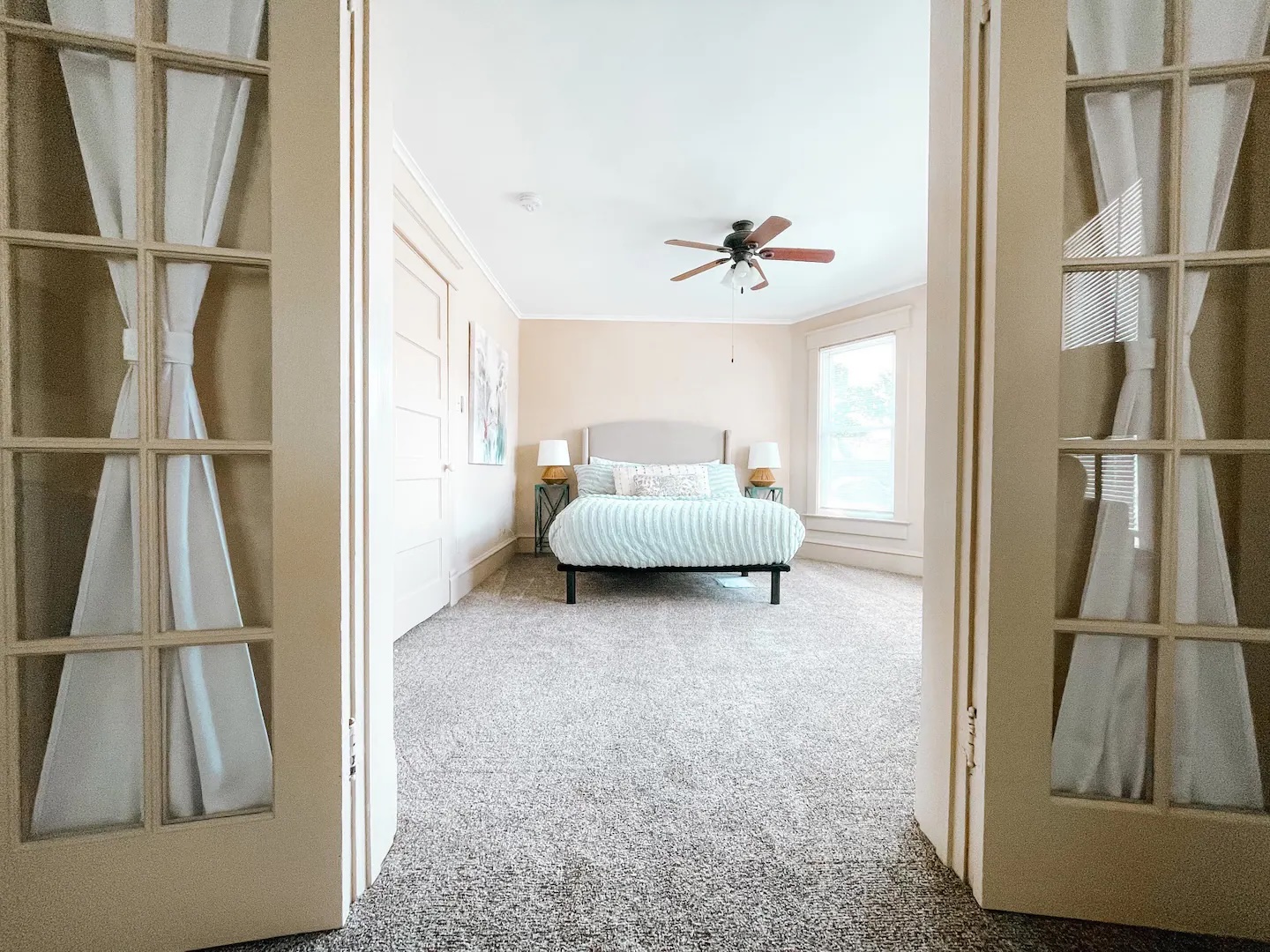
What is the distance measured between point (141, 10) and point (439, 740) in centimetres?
177

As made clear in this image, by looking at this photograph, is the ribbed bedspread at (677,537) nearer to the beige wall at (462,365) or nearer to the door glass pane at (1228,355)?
the beige wall at (462,365)

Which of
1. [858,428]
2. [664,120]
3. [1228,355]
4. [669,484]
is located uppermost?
[664,120]

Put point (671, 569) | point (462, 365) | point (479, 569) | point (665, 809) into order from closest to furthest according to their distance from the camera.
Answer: point (665, 809)
point (671, 569)
point (462, 365)
point (479, 569)

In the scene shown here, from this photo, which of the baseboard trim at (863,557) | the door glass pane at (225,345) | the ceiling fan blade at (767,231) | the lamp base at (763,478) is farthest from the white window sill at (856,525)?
the door glass pane at (225,345)

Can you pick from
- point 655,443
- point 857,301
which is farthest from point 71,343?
point 857,301

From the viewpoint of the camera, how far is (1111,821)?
86 centimetres

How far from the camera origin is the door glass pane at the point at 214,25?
0.83 metres

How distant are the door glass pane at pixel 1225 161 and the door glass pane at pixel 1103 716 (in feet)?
2.45

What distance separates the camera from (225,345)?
88 cm

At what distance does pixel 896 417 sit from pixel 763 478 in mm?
1414

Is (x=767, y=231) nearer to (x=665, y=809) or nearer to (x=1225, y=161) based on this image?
(x=1225, y=161)

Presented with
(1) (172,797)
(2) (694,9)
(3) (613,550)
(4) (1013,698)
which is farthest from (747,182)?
(1) (172,797)

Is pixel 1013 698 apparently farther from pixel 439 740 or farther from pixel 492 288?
pixel 492 288

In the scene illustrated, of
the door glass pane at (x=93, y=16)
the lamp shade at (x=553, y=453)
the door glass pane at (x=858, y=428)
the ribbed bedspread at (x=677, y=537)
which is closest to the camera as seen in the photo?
the door glass pane at (x=93, y=16)
